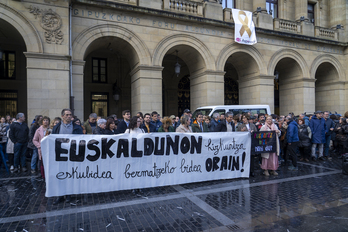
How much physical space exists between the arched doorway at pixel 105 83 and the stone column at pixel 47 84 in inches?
254

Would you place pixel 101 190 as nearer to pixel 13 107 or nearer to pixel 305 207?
pixel 305 207

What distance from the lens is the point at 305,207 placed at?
4578 mm

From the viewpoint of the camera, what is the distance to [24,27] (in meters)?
10.1

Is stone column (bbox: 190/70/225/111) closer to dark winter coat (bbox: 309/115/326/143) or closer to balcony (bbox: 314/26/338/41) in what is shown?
dark winter coat (bbox: 309/115/326/143)

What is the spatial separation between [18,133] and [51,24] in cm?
560

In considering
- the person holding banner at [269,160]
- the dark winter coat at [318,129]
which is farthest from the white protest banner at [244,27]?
the person holding banner at [269,160]

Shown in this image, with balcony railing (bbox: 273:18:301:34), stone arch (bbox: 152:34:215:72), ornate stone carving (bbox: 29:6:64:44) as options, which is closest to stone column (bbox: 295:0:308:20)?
balcony railing (bbox: 273:18:301:34)

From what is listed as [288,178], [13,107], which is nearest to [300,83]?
[288,178]

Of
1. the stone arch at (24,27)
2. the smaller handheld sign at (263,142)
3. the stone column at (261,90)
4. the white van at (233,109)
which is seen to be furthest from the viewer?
the stone column at (261,90)

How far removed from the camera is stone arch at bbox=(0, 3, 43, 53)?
9930 millimetres

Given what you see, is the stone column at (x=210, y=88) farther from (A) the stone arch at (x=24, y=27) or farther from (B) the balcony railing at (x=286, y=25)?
(A) the stone arch at (x=24, y=27)

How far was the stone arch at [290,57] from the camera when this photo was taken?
16062mm

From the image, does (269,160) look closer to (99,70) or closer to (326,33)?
(99,70)

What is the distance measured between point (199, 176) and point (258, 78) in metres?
11.7
